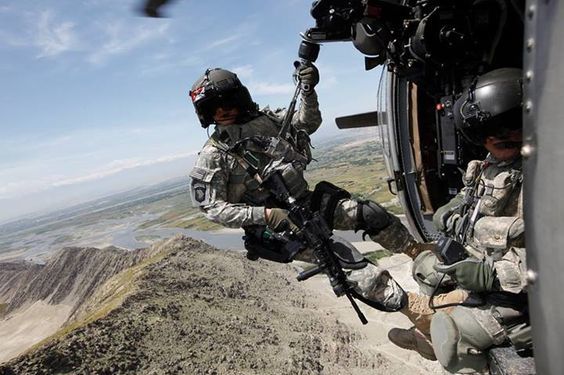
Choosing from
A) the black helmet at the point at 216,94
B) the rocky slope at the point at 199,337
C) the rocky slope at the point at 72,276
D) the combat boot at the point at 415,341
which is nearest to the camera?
the combat boot at the point at 415,341

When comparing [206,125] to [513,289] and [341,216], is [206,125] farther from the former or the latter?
[513,289]

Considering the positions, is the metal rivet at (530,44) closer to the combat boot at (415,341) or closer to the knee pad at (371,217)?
the combat boot at (415,341)

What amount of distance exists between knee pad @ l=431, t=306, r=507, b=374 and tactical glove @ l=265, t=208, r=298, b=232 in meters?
2.00

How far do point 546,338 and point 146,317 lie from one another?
13207mm

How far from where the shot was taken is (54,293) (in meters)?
43.2

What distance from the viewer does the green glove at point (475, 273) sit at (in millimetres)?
2338

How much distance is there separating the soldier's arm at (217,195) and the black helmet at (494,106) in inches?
89.7

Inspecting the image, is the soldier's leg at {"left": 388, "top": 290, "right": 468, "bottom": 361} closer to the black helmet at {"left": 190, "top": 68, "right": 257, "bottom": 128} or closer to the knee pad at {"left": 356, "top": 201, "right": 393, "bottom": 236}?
the knee pad at {"left": 356, "top": 201, "right": 393, "bottom": 236}

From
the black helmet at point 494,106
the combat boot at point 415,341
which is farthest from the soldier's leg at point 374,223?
the black helmet at point 494,106

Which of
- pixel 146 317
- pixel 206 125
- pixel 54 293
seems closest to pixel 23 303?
pixel 54 293

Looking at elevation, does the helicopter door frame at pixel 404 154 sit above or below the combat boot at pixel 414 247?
above

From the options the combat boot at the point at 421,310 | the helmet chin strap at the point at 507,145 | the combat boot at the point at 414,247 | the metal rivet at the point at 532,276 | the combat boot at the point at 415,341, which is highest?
the helmet chin strap at the point at 507,145

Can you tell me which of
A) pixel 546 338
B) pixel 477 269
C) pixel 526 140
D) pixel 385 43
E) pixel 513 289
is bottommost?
pixel 513 289

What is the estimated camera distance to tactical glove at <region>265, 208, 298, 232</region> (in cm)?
424
